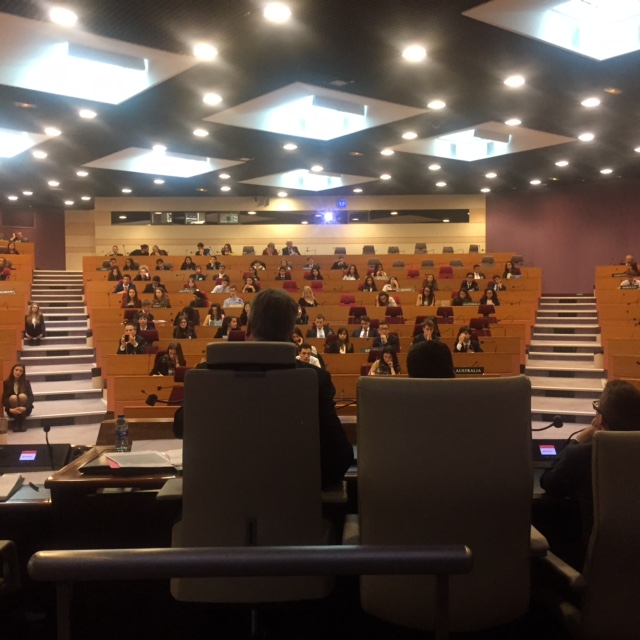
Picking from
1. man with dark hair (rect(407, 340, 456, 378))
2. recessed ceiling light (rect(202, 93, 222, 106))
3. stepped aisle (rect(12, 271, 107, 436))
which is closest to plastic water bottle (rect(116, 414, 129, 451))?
man with dark hair (rect(407, 340, 456, 378))

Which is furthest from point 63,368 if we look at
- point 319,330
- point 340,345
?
point 340,345

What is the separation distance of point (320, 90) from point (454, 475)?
23.5 ft

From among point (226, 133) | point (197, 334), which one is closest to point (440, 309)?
point (197, 334)

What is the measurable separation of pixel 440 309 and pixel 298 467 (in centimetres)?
781

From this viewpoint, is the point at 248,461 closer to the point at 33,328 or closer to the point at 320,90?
the point at 320,90

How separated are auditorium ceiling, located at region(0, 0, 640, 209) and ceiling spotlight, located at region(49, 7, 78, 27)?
0.33ft

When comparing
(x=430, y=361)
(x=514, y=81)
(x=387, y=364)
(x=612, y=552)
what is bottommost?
(x=387, y=364)

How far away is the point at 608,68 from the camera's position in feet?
23.0

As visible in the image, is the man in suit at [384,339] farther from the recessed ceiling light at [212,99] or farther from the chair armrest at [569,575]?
the chair armrest at [569,575]

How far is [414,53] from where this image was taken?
6.58 meters

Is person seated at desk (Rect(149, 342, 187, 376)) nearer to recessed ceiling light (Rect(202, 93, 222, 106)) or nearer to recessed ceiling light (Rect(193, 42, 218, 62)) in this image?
recessed ceiling light (Rect(193, 42, 218, 62))

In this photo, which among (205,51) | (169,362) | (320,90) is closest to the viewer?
(205,51)

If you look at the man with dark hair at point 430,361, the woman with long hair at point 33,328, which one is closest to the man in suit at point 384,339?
the woman with long hair at point 33,328

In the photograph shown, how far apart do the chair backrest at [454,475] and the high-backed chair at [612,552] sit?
0.56 feet
